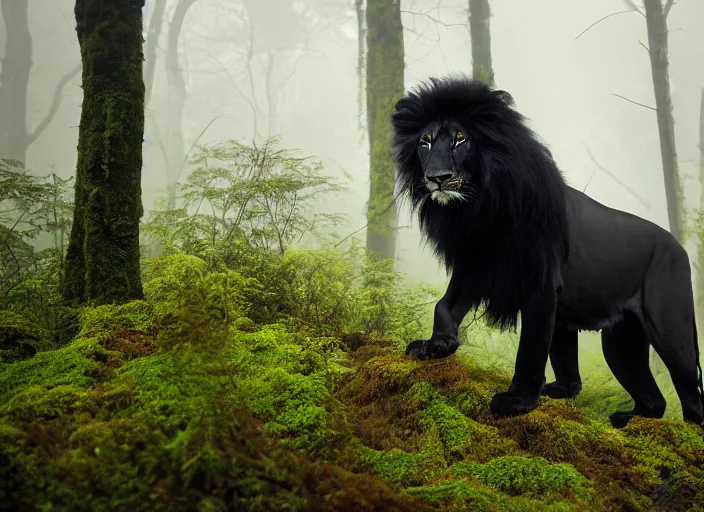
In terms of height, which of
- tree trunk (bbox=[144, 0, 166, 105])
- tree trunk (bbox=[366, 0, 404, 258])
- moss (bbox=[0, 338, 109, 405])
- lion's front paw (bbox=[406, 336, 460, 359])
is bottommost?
lion's front paw (bbox=[406, 336, 460, 359])

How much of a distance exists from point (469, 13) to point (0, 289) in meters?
9.95

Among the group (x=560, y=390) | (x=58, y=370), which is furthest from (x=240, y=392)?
(x=560, y=390)

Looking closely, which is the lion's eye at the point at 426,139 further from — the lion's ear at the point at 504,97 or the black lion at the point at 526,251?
the lion's ear at the point at 504,97

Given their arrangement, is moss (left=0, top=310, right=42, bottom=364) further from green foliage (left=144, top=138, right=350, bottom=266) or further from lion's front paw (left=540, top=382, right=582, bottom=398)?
lion's front paw (left=540, top=382, right=582, bottom=398)

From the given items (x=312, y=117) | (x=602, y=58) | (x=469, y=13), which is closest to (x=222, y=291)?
(x=469, y=13)

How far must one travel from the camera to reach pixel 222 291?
207 centimetres

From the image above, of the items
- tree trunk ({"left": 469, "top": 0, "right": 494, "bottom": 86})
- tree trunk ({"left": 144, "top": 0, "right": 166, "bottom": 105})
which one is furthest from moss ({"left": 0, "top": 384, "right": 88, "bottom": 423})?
tree trunk ({"left": 144, "top": 0, "right": 166, "bottom": 105})

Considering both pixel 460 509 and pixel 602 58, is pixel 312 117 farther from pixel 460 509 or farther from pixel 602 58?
pixel 460 509

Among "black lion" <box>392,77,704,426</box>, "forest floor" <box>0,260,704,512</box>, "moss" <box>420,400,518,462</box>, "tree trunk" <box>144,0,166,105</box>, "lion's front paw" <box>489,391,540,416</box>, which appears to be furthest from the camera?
"tree trunk" <box>144,0,166,105</box>

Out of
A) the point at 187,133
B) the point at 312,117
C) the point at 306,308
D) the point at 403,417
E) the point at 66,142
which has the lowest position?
the point at 403,417

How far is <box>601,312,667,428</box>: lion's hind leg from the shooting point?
3.24 meters

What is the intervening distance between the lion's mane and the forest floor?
2.01 ft

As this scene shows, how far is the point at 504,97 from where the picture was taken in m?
2.79

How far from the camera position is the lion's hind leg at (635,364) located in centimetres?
324
